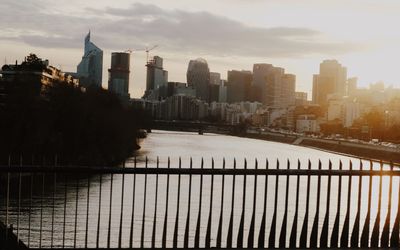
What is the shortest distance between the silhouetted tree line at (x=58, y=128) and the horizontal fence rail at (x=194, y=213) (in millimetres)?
6866

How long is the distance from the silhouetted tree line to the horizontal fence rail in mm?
6866

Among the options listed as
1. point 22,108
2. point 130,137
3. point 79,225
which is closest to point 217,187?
point 79,225

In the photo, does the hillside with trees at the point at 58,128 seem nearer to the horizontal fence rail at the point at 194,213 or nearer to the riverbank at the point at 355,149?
the horizontal fence rail at the point at 194,213

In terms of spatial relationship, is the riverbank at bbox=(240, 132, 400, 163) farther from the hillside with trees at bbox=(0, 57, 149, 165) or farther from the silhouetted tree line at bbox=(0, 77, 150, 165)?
the hillside with trees at bbox=(0, 57, 149, 165)

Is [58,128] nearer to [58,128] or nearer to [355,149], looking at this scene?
[58,128]

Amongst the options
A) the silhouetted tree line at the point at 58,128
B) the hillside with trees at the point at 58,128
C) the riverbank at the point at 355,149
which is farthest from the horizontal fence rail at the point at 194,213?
the riverbank at the point at 355,149

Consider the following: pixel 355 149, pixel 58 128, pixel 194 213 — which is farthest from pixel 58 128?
pixel 355 149

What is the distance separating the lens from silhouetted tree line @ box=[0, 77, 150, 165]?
66938 mm

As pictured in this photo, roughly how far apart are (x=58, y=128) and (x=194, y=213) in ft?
156

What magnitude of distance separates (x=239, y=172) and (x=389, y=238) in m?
3.99

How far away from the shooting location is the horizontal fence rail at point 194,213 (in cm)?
1128

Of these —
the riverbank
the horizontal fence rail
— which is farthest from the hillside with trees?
the riverbank

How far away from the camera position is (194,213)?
37625 millimetres

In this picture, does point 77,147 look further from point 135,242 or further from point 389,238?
point 389,238
